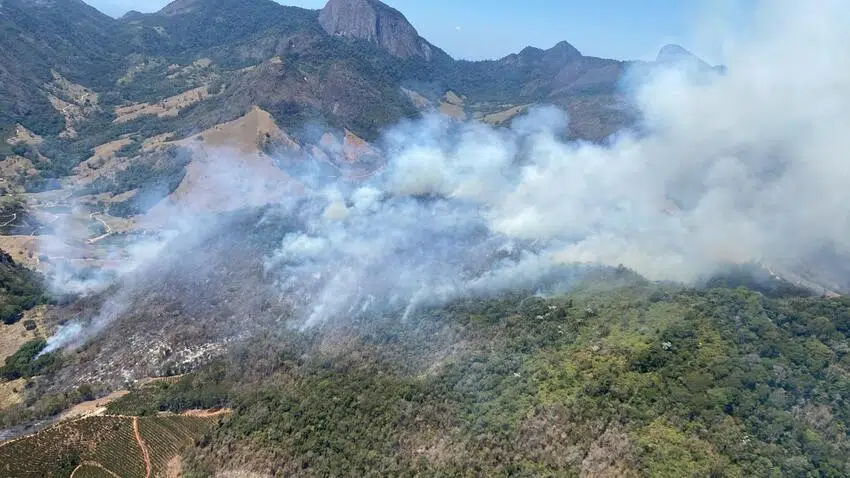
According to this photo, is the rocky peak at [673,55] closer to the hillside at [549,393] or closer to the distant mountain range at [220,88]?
the distant mountain range at [220,88]

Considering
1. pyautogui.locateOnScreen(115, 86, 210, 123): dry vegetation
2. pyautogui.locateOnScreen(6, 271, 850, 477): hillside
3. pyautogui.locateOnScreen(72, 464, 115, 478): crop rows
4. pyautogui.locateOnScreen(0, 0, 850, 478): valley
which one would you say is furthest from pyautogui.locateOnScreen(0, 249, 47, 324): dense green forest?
pyautogui.locateOnScreen(115, 86, 210, 123): dry vegetation

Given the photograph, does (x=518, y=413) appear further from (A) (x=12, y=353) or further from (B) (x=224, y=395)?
(A) (x=12, y=353)

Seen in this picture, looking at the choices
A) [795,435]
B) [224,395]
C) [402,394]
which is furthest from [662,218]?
[224,395]

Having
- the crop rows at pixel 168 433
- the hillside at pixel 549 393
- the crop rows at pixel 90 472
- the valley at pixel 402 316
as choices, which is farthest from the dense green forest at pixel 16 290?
the crop rows at pixel 90 472

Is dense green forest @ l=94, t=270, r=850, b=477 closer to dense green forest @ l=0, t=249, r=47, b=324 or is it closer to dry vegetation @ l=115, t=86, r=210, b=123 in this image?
dense green forest @ l=0, t=249, r=47, b=324

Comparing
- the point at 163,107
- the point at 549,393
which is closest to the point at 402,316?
the point at 549,393

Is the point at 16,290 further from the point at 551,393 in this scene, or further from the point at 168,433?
the point at 551,393
